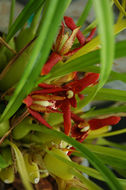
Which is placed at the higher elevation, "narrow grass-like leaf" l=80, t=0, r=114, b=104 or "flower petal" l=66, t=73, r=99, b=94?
"narrow grass-like leaf" l=80, t=0, r=114, b=104

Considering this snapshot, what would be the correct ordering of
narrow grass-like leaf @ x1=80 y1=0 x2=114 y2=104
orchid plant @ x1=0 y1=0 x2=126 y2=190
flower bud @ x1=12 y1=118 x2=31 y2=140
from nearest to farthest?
narrow grass-like leaf @ x1=80 y1=0 x2=114 y2=104 → orchid plant @ x1=0 y1=0 x2=126 y2=190 → flower bud @ x1=12 y1=118 x2=31 y2=140

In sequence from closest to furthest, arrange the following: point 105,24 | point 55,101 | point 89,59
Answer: point 105,24 < point 89,59 < point 55,101

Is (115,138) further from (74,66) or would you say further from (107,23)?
(107,23)

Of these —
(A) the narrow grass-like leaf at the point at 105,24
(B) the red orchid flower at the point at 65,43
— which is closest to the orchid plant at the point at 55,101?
(B) the red orchid flower at the point at 65,43

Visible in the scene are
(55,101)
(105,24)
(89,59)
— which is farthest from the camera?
(55,101)

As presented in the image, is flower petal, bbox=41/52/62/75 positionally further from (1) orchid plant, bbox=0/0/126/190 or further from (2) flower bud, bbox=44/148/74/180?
(2) flower bud, bbox=44/148/74/180

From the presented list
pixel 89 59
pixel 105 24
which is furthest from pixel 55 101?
pixel 105 24

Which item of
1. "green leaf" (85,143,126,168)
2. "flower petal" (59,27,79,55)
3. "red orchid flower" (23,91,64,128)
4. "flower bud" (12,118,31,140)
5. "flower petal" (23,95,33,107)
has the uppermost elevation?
"flower petal" (59,27,79,55)

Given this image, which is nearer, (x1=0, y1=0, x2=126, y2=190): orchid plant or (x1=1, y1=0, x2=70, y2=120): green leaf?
(x1=1, y1=0, x2=70, y2=120): green leaf

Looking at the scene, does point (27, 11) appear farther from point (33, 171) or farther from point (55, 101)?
point (33, 171)

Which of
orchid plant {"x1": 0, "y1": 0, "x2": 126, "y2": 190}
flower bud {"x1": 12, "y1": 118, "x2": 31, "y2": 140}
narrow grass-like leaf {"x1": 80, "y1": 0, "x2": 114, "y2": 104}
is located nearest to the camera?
narrow grass-like leaf {"x1": 80, "y1": 0, "x2": 114, "y2": 104}

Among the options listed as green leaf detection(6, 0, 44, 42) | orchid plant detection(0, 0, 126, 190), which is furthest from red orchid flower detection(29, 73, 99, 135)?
green leaf detection(6, 0, 44, 42)

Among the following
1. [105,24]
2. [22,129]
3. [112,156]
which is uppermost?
[105,24]
